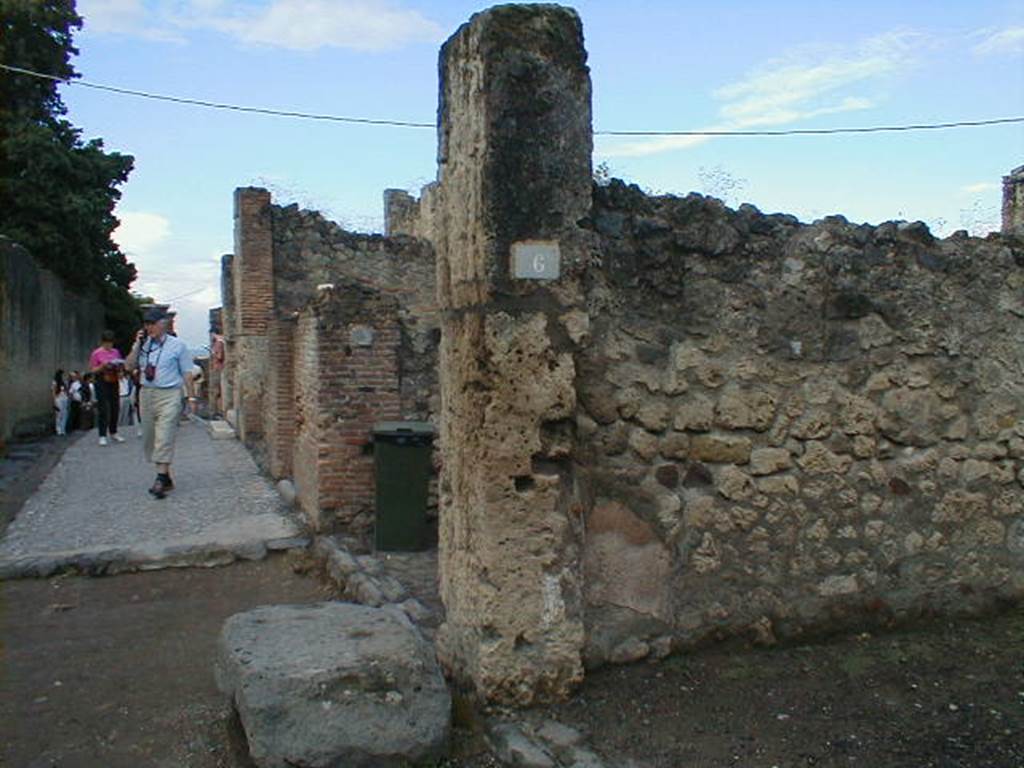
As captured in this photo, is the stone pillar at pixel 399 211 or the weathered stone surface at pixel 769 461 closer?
the weathered stone surface at pixel 769 461

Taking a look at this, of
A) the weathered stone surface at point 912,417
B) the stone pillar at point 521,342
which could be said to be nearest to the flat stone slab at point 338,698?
the stone pillar at point 521,342

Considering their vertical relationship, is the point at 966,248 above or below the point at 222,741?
above

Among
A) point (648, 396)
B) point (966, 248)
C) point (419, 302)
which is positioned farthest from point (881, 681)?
point (419, 302)

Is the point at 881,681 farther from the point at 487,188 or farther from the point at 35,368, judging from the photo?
the point at 35,368

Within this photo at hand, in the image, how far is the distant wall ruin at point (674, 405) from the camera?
13.0ft

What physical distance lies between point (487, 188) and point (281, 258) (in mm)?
12128

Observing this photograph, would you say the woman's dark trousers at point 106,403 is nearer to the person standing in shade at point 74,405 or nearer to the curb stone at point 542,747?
the person standing in shade at point 74,405

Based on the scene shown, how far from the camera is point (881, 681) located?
4.19m

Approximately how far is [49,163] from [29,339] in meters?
9.43

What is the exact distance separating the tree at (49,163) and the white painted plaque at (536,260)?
22.1 meters

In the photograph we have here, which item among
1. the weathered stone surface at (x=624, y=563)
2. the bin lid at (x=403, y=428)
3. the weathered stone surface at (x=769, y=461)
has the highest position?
the weathered stone surface at (x=769, y=461)

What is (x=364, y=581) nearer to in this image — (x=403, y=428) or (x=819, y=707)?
Result: (x=403, y=428)

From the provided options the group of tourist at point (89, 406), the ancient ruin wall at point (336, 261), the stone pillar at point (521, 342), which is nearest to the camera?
the stone pillar at point (521, 342)

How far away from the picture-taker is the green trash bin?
746 cm
